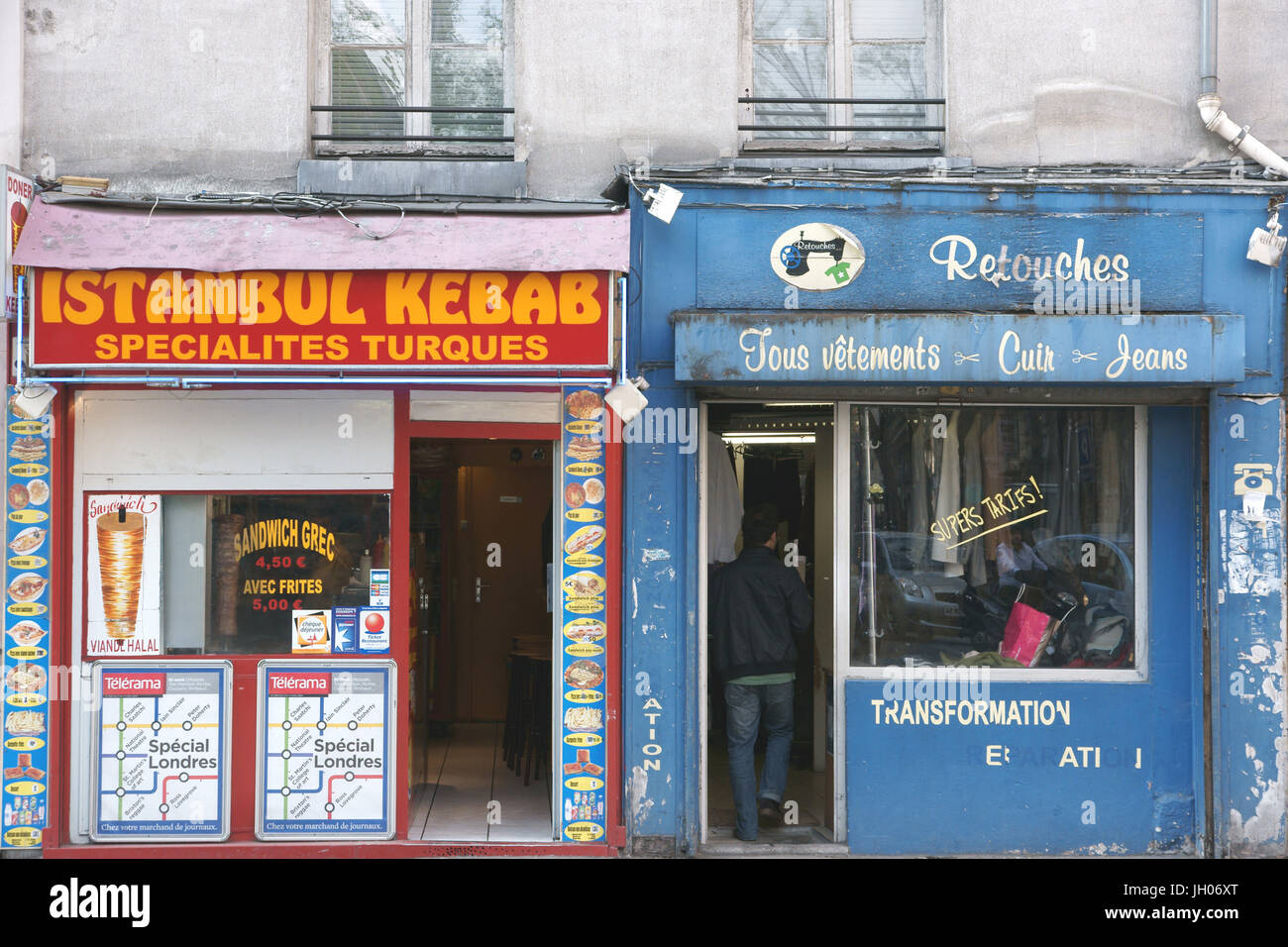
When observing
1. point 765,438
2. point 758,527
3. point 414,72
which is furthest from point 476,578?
point 414,72

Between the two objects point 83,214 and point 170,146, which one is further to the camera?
point 170,146

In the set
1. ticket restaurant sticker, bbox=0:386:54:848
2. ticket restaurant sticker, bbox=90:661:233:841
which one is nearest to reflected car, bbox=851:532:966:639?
ticket restaurant sticker, bbox=90:661:233:841

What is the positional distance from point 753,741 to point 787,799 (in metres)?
0.80

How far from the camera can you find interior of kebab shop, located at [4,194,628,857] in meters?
6.14

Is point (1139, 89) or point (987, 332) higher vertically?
point (1139, 89)

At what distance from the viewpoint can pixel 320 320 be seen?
6094mm

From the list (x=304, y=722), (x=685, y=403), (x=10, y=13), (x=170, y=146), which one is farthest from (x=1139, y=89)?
(x=10, y=13)

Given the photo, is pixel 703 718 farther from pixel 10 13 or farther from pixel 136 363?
pixel 10 13

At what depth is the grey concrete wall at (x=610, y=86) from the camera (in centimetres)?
668

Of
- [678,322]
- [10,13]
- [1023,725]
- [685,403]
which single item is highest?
[10,13]

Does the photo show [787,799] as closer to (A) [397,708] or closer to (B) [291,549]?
(A) [397,708]

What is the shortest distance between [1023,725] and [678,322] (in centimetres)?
314

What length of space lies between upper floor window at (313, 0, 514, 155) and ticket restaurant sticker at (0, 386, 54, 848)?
2550mm

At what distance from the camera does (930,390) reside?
21.9 ft
